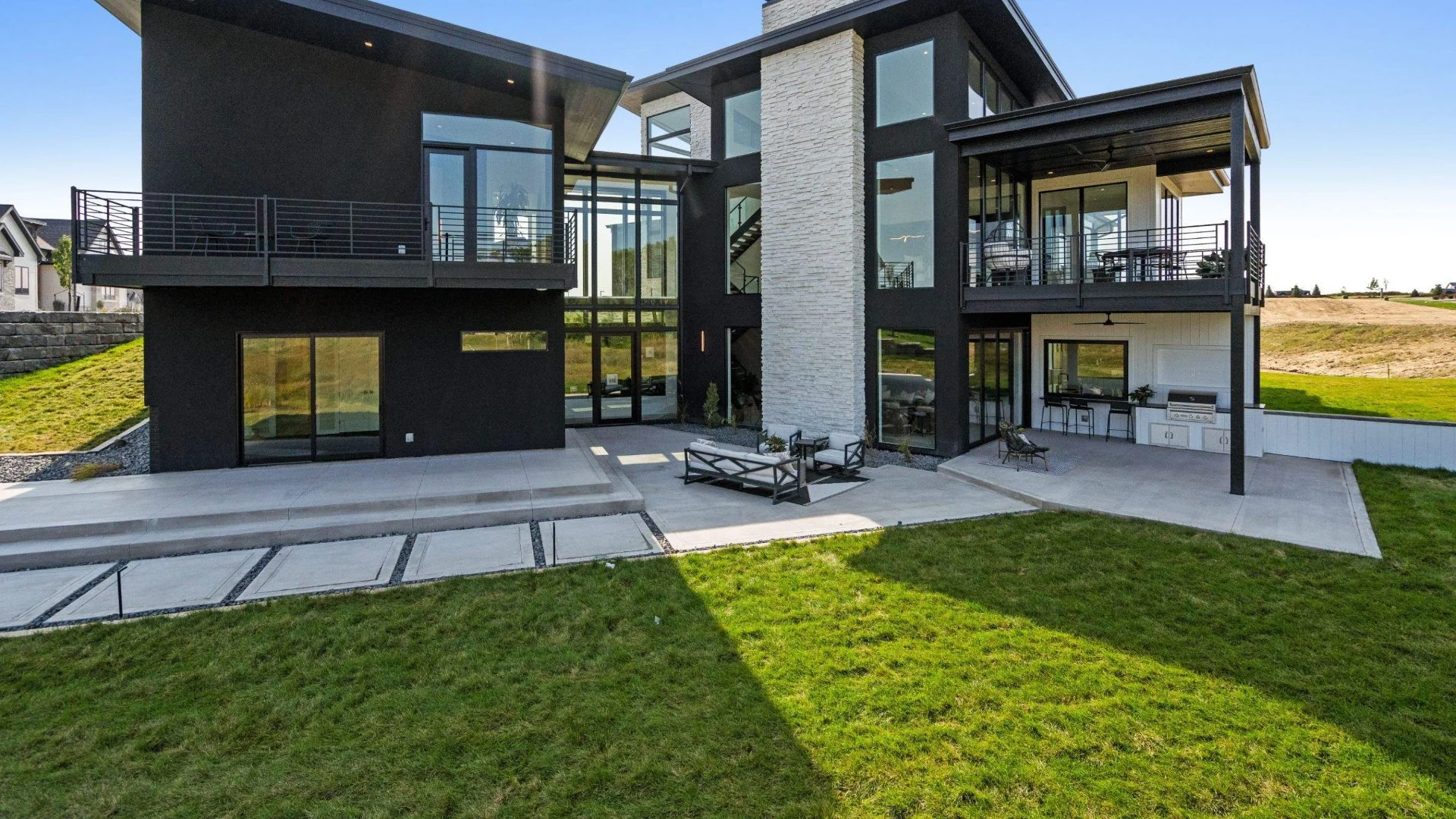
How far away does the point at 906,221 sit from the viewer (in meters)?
13.9

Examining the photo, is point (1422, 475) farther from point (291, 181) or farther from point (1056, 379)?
point (291, 181)

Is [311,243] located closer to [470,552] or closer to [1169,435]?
[470,552]

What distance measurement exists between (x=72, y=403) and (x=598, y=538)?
526 inches

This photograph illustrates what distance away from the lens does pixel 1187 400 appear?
14320 millimetres

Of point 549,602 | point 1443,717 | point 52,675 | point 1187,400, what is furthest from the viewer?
point 1187,400

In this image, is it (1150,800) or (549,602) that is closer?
(1150,800)

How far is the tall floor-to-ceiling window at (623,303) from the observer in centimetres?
1725

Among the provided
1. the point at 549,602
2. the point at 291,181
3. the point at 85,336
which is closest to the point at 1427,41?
the point at 549,602

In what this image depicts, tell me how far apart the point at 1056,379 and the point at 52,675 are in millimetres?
17445

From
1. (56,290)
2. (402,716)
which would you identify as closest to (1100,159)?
(402,716)

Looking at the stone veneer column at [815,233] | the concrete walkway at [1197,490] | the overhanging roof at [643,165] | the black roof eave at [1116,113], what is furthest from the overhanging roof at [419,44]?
the concrete walkway at [1197,490]

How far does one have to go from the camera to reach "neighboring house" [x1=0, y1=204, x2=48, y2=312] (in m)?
30.3

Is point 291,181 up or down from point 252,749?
up

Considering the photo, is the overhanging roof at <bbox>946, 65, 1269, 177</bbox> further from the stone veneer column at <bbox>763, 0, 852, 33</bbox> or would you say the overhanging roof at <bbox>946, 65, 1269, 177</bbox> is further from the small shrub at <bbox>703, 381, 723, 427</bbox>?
the small shrub at <bbox>703, 381, 723, 427</bbox>
